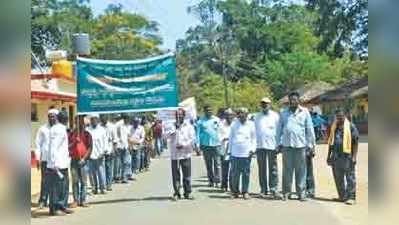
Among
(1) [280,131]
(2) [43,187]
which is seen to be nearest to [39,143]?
(2) [43,187]

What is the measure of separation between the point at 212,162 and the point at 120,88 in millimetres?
4092

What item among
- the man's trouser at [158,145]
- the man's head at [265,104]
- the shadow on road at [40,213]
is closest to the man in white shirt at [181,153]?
the man's head at [265,104]

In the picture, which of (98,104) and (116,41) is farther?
(116,41)

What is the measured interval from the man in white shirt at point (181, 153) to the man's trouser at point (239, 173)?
818 mm

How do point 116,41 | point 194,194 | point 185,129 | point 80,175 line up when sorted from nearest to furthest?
point 80,175 < point 185,129 < point 194,194 < point 116,41

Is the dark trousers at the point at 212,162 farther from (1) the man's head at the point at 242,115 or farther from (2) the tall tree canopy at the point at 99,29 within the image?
(2) the tall tree canopy at the point at 99,29

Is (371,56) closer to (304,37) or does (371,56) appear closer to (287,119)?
(287,119)

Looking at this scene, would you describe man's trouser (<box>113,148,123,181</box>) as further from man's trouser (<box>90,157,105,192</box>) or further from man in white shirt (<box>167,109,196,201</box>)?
man in white shirt (<box>167,109,196,201</box>)

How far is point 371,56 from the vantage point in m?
2.89

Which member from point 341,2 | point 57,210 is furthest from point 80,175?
point 341,2

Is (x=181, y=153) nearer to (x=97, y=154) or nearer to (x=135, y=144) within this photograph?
(x=97, y=154)

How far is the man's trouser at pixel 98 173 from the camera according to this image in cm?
1360

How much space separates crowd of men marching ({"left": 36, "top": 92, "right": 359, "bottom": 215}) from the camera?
34.3ft

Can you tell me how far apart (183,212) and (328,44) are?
114ft
